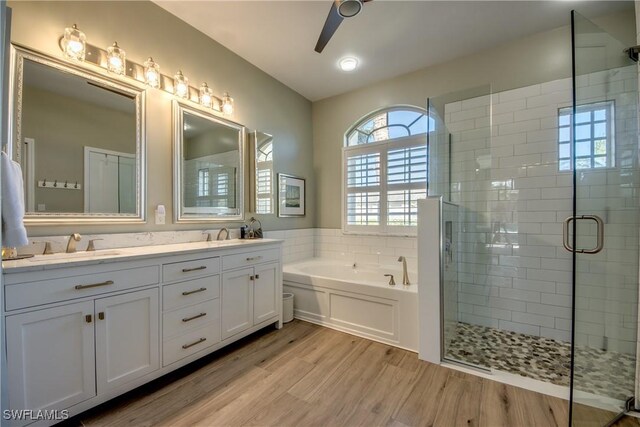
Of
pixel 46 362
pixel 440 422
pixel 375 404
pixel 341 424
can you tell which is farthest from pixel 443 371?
pixel 46 362

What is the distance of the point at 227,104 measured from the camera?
9.25 feet

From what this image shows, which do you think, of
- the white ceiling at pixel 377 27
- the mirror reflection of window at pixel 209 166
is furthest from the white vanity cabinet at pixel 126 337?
the white ceiling at pixel 377 27

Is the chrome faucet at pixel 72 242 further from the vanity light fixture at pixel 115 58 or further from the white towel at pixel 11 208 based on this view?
the vanity light fixture at pixel 115 58

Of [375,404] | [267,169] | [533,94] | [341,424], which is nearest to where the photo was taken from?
[341,424]

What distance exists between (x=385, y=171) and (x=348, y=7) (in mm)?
2103

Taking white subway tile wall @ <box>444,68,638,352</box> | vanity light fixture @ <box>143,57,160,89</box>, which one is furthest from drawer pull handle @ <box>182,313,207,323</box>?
white subway tile wall @ <box>444,68,638,352</box>

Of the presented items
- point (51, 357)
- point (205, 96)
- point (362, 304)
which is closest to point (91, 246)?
point (51, 357)

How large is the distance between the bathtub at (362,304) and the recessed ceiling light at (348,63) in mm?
2426

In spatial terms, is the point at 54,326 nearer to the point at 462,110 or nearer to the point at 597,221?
the point at 597,221

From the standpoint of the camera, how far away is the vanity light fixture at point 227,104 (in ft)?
9.22

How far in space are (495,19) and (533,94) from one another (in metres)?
0.80

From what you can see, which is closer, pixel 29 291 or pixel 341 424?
pixel 29 291

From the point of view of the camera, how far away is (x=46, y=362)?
1.36 m

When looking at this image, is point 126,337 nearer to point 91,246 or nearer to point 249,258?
point 91,246
